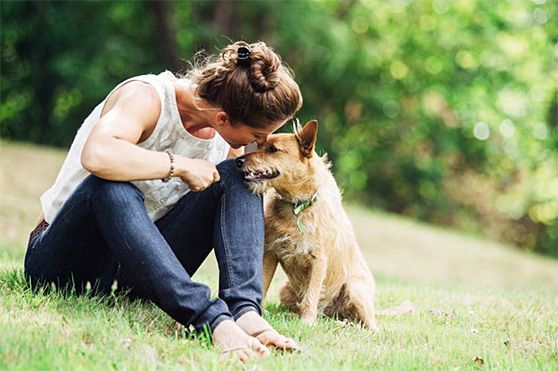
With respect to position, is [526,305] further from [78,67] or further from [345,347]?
[78,67]

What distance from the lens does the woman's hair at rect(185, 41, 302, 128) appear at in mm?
3615

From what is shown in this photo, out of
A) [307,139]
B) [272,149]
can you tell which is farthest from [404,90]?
[272,149]

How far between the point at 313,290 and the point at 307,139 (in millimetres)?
873

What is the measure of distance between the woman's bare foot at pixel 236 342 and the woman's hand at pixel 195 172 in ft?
2.23

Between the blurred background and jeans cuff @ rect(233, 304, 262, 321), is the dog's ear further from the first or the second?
the blurred background

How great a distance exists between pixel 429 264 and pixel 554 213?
8705 millimetres

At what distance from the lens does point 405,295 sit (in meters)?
5.92

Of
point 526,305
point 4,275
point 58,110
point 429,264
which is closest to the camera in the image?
point 4,275

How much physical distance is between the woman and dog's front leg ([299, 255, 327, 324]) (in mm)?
715

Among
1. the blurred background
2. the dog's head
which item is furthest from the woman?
the blurred background

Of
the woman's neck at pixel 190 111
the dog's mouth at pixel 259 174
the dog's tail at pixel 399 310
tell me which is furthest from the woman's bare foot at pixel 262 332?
the dog's tail at pixel 399 310

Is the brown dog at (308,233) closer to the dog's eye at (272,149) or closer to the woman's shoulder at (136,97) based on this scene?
the dog's eye at (272,149)

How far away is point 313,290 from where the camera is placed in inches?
174

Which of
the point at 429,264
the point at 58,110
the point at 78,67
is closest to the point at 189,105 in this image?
the point at 429,264
